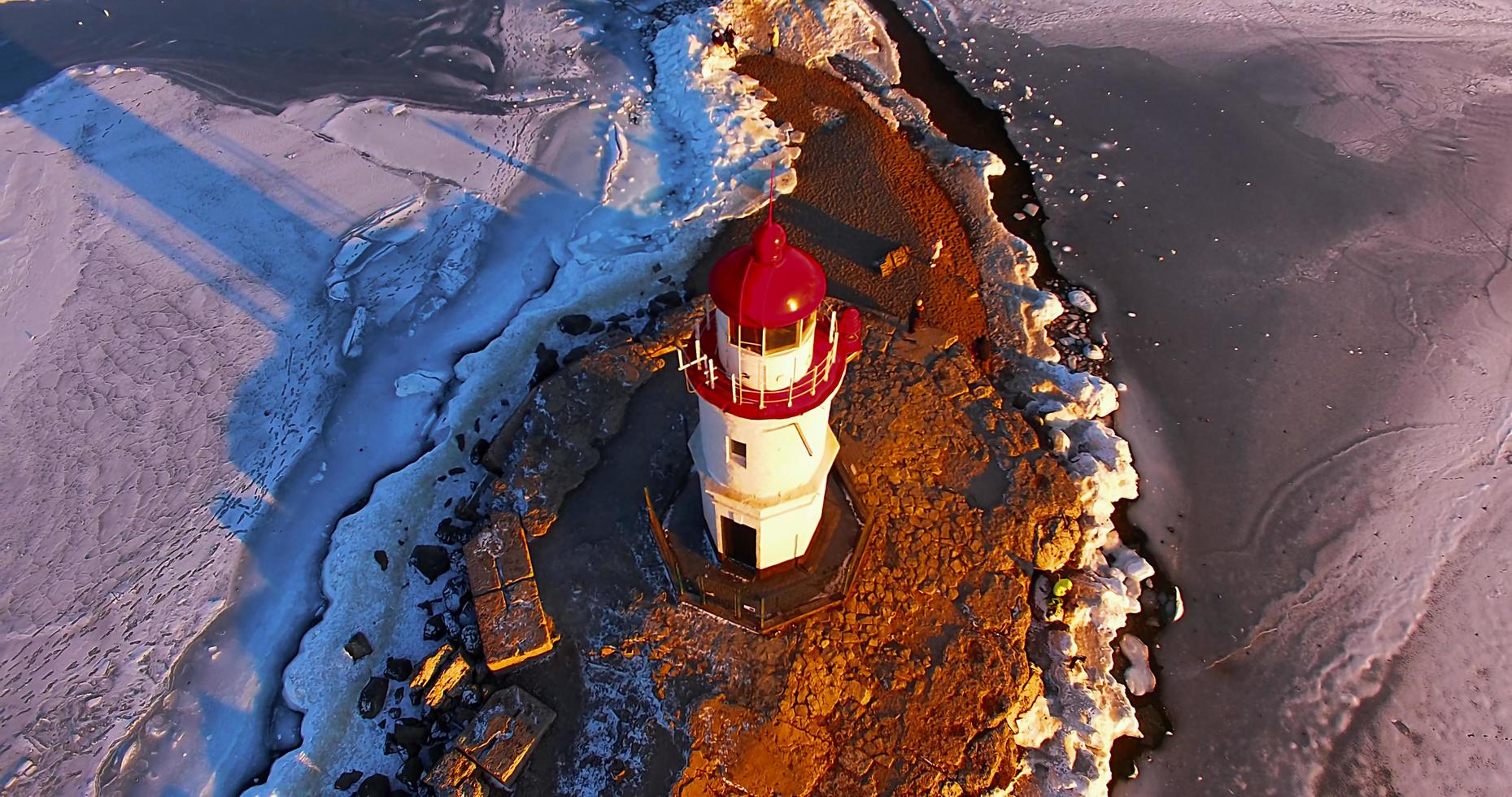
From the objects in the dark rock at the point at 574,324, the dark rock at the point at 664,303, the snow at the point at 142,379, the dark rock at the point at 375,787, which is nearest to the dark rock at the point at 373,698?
the dark rock at the point at 375,787

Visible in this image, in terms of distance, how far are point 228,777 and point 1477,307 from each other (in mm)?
23050

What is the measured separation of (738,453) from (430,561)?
20.4 ft

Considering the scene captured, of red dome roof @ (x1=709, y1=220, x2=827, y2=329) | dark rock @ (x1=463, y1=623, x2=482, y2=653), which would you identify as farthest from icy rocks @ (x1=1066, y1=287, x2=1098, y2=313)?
dark rock @ (x1=463, y1=623, x2=482, y2=653)

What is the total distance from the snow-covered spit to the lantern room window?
821cm

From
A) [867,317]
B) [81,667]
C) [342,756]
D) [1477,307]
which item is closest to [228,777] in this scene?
[342,756]

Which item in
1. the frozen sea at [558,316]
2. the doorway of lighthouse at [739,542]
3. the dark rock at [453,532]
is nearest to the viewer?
the doorway of lighthouse at [739,542]

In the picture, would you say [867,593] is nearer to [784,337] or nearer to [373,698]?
[784,337]

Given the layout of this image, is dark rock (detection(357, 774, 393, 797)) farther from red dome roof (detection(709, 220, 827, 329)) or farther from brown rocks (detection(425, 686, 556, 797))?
red dome roof (detection(709, 220, 827, 329))

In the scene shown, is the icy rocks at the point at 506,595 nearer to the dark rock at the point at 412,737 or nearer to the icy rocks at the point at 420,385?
the dark rock at the point at 412,737

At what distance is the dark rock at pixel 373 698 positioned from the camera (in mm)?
11023

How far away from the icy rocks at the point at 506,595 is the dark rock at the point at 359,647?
1.68 m

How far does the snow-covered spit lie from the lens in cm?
1135

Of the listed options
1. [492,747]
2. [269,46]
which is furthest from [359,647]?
[269,46]

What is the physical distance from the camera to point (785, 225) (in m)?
16.1
